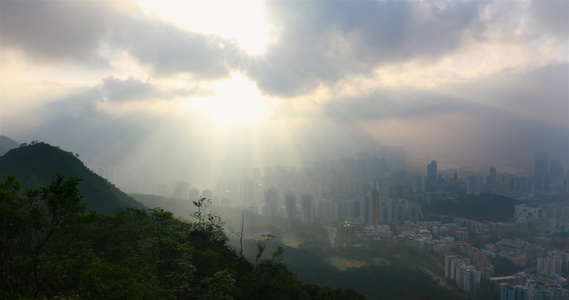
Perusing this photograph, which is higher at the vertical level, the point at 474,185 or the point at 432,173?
the point at 432,173

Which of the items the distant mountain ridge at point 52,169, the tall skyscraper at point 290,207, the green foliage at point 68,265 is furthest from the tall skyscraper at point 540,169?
the distant mountain ridge at point 52,169

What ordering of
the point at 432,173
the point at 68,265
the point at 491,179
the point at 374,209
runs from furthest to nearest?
1. the point at 432,173
2. the point at 491,179
3. the point at 374,209
4. the point at 68,265

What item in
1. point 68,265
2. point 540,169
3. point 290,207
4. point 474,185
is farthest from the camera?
point 540,169

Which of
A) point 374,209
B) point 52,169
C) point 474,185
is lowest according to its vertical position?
point 374,209

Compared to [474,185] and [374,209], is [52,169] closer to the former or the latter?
[374,209]

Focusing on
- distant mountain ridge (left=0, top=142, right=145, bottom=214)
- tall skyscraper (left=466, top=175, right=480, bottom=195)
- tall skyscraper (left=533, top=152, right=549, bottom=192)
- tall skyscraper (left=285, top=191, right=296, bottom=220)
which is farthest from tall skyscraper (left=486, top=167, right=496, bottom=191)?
distant mountain ridge (left=0, top=142, right=145, bottom=214)

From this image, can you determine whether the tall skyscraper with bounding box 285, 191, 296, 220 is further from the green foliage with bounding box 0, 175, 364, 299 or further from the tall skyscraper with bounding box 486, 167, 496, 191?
the green foliage with bounding box 0, 175, 364, 299

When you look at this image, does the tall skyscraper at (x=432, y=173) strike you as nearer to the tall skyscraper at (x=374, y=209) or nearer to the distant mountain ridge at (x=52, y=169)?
the tall skyscraper at (x=374, y=209)

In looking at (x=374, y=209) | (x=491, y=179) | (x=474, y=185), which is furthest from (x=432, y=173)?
(x=374, y=209)
